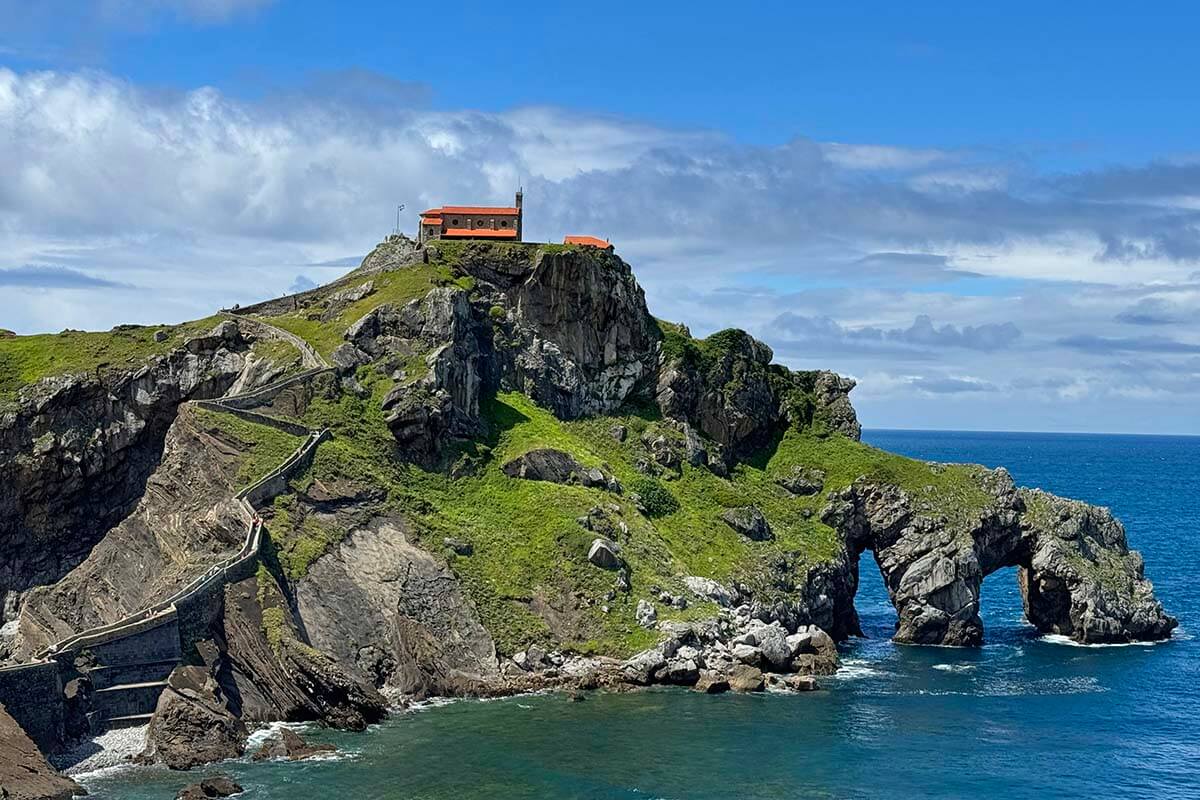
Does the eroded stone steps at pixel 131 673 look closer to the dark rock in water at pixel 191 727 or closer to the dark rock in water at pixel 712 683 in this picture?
the dark rock in water at pixel 191 727

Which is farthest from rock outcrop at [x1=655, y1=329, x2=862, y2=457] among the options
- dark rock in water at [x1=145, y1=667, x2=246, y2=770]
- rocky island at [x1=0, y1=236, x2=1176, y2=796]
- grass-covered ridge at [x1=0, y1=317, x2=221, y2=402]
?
dark rock in water at [x1=145, y1=667, x2=246, y2=770]

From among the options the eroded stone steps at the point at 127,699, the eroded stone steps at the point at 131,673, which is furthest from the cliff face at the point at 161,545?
the eroded stone steps at the point at 127,699

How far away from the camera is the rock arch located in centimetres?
12006

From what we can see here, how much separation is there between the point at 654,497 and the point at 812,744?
39.6 metres

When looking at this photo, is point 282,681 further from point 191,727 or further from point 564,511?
point 564,511

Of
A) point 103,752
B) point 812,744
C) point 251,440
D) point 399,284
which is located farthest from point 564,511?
point 103,752

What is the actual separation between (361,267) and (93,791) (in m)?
77.7

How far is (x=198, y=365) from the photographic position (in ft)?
404

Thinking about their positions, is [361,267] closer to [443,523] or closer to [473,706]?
[443,523]

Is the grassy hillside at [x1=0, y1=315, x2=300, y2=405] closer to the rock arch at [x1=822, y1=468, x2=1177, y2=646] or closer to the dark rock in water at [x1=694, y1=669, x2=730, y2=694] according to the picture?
the dark rock in water at [x1=694, y1=669, x2=730, y2=694]

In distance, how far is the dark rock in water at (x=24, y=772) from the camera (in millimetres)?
68500

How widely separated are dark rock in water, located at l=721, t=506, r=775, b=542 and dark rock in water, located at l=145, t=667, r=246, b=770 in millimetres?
53841

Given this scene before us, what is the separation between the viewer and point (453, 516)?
112562 mm

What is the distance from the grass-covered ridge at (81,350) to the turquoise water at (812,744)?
5278cm
